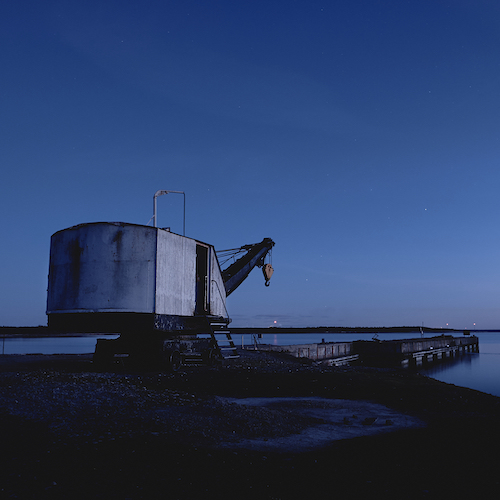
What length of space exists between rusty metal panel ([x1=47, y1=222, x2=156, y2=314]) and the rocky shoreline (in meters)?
4.68

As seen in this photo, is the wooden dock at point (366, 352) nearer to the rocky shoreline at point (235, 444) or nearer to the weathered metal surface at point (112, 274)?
the weathered metal surface at point (112, 274)

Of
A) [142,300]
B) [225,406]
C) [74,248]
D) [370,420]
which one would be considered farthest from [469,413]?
[74,248]

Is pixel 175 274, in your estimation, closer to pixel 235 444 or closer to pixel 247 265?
pixel 247 265

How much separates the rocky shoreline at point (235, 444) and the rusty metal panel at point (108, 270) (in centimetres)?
468

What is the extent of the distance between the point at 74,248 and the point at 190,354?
667 cm

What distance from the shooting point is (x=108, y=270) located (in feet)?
56.5

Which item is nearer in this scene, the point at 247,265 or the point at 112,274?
the point at 112,274

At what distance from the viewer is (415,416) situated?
33.4 ft

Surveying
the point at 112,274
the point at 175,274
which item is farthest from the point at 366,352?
the point at 112,274

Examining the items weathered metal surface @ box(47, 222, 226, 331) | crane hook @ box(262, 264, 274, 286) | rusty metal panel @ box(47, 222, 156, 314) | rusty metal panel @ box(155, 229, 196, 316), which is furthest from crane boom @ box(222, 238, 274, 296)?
rusty metal panel @ box(47, 222, 156, 314)

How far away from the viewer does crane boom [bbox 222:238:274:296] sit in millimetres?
27748

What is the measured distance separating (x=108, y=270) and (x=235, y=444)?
37.5 ft

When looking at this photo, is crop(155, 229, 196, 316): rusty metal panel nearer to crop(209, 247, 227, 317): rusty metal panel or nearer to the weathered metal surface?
the weathered metal surface

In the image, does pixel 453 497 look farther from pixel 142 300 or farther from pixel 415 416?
pixel 142 300
